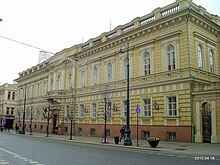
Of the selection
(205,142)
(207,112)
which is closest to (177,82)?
(207,112)

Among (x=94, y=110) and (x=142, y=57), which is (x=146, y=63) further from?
(x=94, y=110)

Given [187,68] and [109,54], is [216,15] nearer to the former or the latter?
[187,68]

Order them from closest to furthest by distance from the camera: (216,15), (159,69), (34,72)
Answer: (159,69) → (216,15) → (34,72)

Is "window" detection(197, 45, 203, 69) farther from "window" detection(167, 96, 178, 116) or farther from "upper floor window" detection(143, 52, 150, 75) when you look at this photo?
"upper floor window" detection(143, 52, 150, 75)

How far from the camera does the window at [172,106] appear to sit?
82.7 ft

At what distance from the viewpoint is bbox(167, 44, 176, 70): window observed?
1029 inches

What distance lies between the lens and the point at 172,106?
25.5 metres

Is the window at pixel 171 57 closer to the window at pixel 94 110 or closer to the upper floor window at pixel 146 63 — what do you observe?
the upper floor window at pixel 146 63

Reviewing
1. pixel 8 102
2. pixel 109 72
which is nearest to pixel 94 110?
pixel 109 72

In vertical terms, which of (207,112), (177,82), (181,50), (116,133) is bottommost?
(116,133)

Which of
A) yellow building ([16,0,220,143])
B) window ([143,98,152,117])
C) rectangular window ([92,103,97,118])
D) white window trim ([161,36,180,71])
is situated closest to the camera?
yellow building ([16,0,220,143])

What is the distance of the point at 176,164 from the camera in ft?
39.8

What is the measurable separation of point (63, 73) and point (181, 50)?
23.2 meters

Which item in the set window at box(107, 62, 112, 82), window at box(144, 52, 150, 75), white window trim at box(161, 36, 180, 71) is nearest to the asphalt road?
white window trim at box(161, 36, 180, 71)
